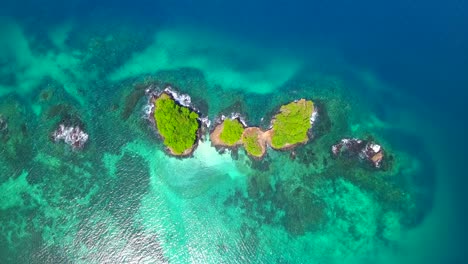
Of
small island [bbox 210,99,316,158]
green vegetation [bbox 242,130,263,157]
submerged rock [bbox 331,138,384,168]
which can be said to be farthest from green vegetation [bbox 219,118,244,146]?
submerged rock [bbox 331,138,384,168]

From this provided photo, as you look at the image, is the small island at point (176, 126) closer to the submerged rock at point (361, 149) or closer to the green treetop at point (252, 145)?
the green treetop at point (252, 145)

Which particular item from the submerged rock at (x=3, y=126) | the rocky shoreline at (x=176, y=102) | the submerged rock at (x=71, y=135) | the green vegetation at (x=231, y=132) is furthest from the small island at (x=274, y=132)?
the submerged rock at (x=3, y=126)

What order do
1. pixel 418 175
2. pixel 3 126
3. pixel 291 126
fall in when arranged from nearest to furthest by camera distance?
pixel 418 175, pixel 291 126, pixel 3 126

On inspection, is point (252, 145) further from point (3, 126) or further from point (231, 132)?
point (3, 126)

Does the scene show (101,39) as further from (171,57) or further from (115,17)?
(171,57)

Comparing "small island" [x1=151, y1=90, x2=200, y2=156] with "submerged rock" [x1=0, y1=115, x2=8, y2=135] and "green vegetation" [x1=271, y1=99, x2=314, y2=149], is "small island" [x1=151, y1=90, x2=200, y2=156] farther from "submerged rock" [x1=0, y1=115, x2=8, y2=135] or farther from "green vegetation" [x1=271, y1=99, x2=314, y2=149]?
"submerged rock" [x1=0, y1=115, x2=8, y2=135]

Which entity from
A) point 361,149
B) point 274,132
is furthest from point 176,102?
point 361,149
